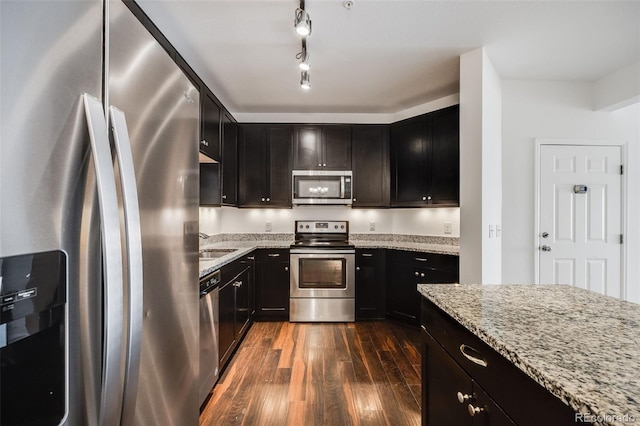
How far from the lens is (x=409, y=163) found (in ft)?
Result: 11.4

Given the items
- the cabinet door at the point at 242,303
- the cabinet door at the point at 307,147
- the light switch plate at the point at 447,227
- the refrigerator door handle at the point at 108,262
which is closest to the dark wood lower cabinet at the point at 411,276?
the light switch plate at the point at 447,227

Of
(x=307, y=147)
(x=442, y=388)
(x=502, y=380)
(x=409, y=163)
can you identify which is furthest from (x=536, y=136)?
(x=502, y=380)

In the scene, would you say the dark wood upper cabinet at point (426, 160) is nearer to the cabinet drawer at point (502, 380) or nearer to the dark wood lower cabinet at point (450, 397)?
the dark wood lower cabinet at point (450, 397)

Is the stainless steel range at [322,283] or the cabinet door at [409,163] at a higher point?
the cabinet door at [409,163]

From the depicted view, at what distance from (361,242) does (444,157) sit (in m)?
1.45

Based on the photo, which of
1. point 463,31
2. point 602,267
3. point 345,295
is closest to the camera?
point 463,31

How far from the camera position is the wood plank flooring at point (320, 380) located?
1.83 m

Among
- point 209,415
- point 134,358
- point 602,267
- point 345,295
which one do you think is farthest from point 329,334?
point 602,267

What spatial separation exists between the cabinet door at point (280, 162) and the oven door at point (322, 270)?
78 centimetres

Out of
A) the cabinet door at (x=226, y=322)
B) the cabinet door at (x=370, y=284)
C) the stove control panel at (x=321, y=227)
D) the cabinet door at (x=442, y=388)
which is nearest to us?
the cabinet door at (x=442, y=388)

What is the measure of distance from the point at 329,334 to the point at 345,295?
0.52 m

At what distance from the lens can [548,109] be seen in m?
2.96

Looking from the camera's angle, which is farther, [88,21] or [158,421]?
[158,421]

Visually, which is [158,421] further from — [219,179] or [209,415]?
[219,179]
